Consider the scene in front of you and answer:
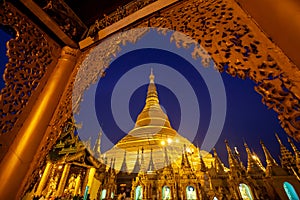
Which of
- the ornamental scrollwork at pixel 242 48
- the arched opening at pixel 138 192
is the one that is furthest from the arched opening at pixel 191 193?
the ornamental scrollwork at pixel 242 48

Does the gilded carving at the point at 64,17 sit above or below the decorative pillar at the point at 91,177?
above

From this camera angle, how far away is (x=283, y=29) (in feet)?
4.40

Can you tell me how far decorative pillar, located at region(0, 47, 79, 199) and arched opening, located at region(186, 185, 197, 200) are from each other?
735 centimetres

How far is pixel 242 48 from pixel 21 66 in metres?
2.94

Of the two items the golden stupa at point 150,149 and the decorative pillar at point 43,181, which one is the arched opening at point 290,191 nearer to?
the golden stupa at point 150,149

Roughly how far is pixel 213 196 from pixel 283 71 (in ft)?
25.3

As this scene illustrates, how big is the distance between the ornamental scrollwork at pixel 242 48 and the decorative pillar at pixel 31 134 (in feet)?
→ 6.10

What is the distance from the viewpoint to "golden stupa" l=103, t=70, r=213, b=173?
37.6 feet

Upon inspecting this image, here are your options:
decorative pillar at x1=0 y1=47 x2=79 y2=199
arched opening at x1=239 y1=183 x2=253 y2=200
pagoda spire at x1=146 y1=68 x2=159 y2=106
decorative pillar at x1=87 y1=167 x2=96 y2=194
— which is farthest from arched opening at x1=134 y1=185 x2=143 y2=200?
pagoda spire at x1=146 y1=68 x2=159 y2=106

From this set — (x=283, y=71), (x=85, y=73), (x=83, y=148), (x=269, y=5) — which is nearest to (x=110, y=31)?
(x=85, y=73)

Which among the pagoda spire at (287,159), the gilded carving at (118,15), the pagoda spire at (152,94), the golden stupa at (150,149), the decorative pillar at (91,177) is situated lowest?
the decorative pillar at (91,177)

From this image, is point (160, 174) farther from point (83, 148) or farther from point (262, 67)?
point (262, 67)

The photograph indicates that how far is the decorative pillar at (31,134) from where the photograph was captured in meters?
1.86

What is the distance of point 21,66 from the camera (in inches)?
96.0
